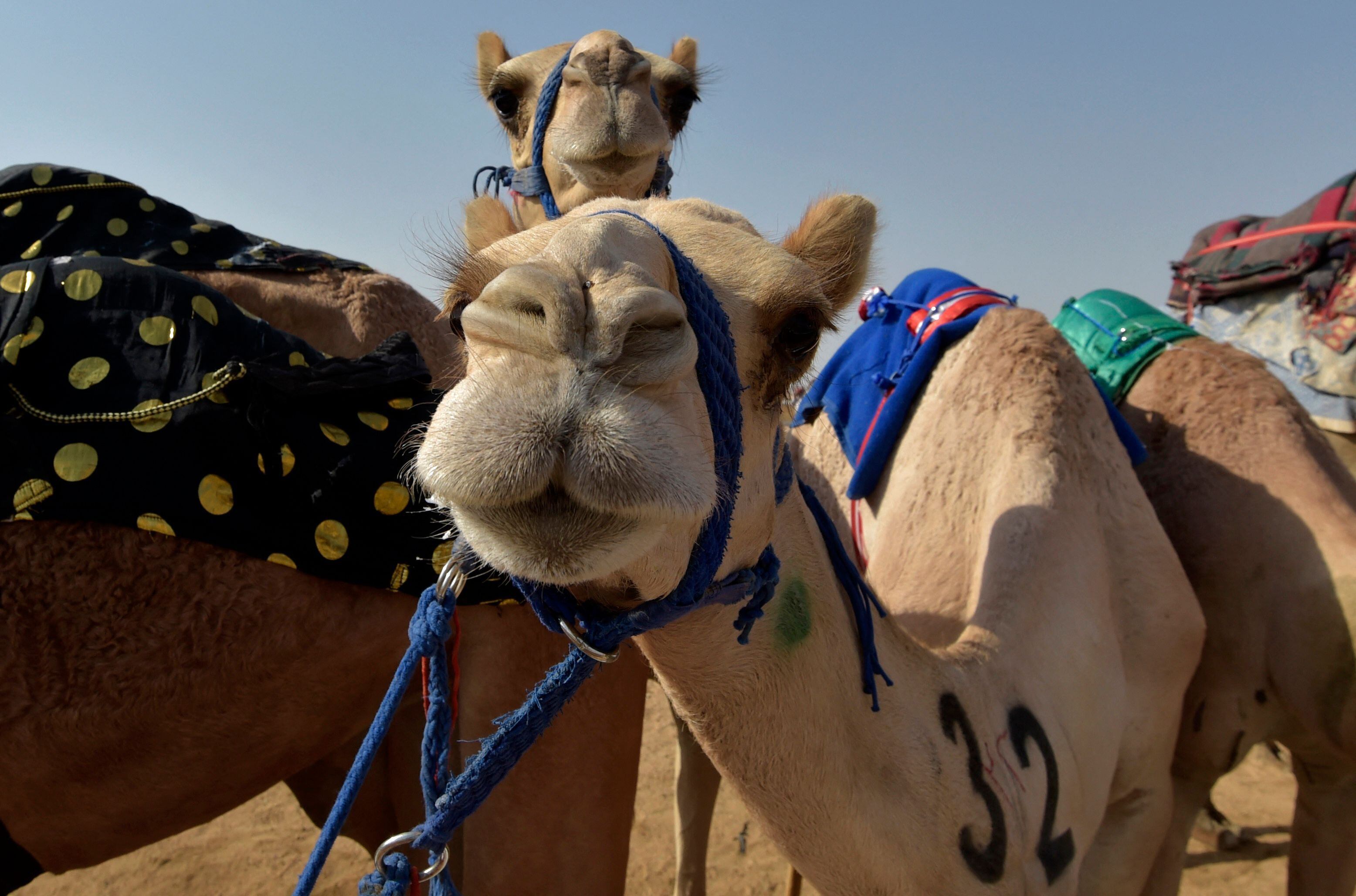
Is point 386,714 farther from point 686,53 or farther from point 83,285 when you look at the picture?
point 686,53

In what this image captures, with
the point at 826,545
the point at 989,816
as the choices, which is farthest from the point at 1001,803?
the point at 826,545

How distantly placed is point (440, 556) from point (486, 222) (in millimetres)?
824

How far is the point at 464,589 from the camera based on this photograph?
1.97m

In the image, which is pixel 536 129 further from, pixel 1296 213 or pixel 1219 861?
pixel 1219 861

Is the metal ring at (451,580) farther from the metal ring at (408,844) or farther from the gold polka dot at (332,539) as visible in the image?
the gold polka dot at (332,539)

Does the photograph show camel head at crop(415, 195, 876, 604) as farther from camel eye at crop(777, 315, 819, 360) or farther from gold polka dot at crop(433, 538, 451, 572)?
gold polka dot at crop(433, 538, 451, 572)

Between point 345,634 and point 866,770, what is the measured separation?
123cm

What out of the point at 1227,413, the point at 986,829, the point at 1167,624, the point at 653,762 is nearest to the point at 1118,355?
the point at 1227,413

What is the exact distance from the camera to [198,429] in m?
1.76

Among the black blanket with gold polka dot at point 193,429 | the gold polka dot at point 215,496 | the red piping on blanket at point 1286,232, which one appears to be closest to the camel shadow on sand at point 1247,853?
the red piping on blanket at point 1286,232

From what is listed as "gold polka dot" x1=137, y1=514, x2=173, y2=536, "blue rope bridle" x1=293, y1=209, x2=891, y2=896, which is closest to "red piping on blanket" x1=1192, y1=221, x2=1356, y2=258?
"blue rope bridle" x1=293, y1=209, x2=891, y2=896

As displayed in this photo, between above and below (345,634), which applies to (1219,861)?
below

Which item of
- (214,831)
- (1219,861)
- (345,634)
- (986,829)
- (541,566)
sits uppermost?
(541,566)

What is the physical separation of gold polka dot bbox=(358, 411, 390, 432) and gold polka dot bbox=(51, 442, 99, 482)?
1.79 feet
